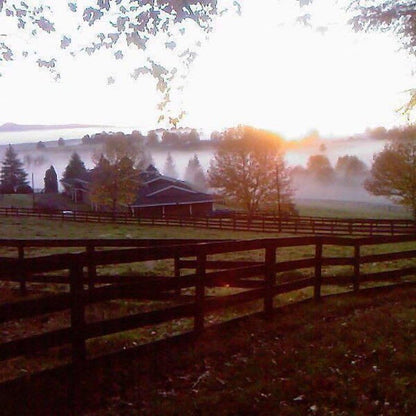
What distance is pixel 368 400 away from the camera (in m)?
4.97

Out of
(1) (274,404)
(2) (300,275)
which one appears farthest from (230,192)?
(1) (274,404)

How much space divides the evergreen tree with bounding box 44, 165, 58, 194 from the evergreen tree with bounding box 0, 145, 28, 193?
12.7 feet

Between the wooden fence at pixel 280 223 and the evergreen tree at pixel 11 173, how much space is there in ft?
90.4

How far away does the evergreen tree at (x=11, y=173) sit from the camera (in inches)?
2731

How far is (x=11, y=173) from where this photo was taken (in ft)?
231

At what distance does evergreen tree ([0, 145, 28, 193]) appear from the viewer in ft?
228

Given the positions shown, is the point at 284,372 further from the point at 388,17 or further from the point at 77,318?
the point at 388,17

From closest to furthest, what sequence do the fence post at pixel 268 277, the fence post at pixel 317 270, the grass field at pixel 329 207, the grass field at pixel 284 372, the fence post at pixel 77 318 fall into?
the grass field at pixel 284 372 → the fence post at pixel 77 318 → the fence post at pixel 268 277 → the fence post at pixel 317 270 → the grass field at pixel 329 207

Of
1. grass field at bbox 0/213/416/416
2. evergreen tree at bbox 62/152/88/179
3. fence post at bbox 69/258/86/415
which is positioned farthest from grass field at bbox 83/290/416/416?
evergreen tree at bbox 62/152/88/179

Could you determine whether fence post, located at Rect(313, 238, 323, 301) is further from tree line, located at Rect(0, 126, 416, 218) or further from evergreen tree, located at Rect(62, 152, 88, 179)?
evergreen tree, located at Rect(62, 152, 88, 179)

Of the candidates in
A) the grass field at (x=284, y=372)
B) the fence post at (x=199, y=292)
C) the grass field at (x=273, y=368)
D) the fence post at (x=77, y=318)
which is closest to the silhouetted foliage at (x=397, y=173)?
the grass field at (x=273, y=368)

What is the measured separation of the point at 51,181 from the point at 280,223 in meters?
44.1

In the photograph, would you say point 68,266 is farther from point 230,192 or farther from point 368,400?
point 230,192

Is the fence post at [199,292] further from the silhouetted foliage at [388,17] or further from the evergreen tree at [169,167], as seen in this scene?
the evergreen tree at [169,167]
